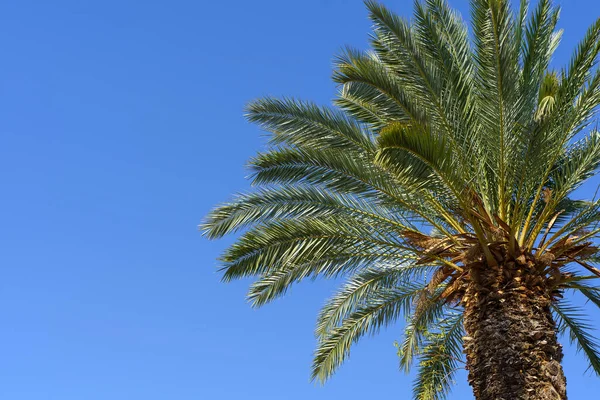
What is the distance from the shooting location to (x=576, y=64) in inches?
405

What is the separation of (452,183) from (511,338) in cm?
204

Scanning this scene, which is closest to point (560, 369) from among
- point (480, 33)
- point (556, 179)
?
point (556, 179)

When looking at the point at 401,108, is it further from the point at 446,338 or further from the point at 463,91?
the point at 446,338

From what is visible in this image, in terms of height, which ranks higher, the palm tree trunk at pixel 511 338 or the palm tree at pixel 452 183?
the palm tree at pixel 452 183

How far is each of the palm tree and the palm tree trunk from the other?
0.02m

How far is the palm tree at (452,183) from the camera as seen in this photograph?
32.5 ft

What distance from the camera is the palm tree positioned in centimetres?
991

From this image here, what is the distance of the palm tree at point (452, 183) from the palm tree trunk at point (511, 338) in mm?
16

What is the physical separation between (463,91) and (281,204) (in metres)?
2.99

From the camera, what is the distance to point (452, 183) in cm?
1016

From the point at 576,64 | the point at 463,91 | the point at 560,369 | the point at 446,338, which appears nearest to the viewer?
the point at 560,369

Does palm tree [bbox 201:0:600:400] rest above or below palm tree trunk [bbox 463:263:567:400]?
above

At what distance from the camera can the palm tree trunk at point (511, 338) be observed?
9.48 metres

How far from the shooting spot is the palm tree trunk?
9.48m
